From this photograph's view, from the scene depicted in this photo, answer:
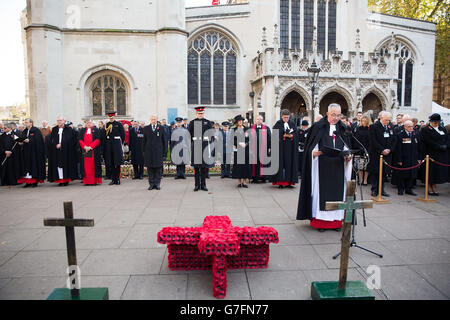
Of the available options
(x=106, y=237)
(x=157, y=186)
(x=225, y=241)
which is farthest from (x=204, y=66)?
(x=225, y=241)

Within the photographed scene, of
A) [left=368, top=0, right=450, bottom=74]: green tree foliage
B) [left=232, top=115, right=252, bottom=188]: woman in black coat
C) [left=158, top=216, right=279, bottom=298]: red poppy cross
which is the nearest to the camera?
[left=158, top=216, right=279, bottom=298]: red poppy cross

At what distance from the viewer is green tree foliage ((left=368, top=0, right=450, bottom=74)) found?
28158 millimetres

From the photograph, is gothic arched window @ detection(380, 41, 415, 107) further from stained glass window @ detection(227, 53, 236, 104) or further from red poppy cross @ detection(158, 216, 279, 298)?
red poppy cross @ detection(158, 216, 279, 298)

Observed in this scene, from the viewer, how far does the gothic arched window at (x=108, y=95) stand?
1914cm

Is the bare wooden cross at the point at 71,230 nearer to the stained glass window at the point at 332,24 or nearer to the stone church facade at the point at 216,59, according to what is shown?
the stone church facade at the point at 216,59

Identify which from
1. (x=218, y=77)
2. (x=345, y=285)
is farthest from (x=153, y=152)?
(x=218, y=77)

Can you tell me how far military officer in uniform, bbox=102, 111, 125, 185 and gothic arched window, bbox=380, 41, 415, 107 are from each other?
24204 millimetres

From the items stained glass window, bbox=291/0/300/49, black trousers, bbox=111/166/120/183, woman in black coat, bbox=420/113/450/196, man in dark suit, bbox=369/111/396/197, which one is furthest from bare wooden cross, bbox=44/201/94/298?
stained glass window, bbox=291/0/300/49

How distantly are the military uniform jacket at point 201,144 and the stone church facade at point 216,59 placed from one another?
971cm

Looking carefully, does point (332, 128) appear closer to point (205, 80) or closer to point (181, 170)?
point (181, 170)

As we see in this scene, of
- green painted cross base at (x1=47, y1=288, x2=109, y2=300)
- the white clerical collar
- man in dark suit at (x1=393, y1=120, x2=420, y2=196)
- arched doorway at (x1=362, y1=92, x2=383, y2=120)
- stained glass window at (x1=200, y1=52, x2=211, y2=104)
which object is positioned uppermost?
stained glass window at (x1=200, y1=52, x2=211, y2=104)

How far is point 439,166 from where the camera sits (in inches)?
332
